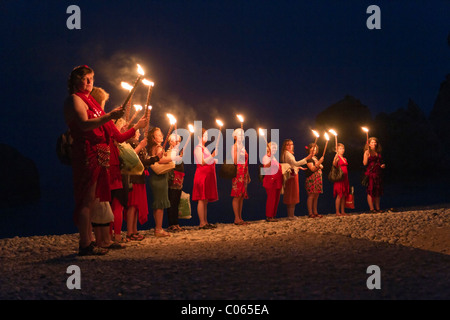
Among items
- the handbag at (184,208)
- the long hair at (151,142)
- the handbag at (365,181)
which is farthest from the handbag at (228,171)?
the handbag at (365,181)

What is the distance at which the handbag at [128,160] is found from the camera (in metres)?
6.44

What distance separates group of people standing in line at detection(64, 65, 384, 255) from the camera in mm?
5422

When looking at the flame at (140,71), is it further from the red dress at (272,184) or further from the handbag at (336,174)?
the handbag at (336,174)

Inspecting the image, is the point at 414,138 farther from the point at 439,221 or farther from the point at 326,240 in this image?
the point at 326,240

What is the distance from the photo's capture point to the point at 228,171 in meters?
9.20

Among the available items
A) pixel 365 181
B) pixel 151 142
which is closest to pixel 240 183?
pixel 151 142

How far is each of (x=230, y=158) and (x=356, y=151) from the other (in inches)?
1065

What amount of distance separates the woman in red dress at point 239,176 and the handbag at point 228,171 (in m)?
0.17

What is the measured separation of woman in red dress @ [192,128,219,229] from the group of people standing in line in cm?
2

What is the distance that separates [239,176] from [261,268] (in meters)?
4.97

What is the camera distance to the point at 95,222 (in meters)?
6.00

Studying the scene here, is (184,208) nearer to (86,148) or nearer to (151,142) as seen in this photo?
(151,142)
